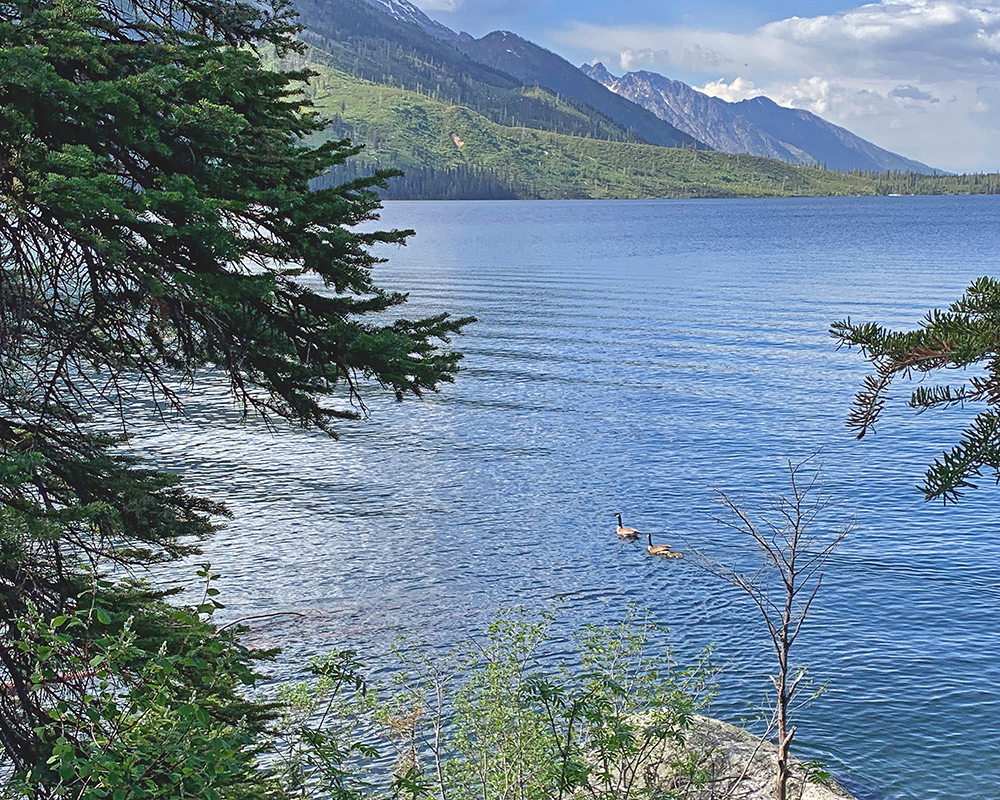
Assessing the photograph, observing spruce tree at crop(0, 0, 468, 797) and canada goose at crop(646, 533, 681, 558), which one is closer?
spruce tree at crop(0, 0, 468, 797)

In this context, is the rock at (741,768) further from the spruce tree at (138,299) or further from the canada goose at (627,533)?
the canada goose at (627,533)

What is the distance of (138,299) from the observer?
25.7 ft

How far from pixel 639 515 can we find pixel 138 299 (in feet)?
76.0

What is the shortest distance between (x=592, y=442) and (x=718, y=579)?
13.0 metres

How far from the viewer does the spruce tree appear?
665cm

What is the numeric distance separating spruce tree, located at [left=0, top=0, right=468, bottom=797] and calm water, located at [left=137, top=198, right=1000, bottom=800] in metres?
12.7

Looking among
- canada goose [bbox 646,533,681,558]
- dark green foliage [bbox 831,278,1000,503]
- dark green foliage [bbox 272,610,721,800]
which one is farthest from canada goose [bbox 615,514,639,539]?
dark green foliage [bbox 831,278,1000,503]

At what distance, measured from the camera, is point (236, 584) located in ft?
79.2

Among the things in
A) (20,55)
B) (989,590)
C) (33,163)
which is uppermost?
(20,55)

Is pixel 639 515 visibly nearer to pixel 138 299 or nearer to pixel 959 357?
pixel 138 299

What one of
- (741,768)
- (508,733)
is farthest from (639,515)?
(508,733)

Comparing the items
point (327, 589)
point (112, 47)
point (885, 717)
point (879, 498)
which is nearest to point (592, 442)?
point (879, 498)

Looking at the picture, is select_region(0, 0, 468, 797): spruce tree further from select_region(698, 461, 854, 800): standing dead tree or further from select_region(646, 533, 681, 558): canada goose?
select_region(646, 533, 681, 558): canada goose

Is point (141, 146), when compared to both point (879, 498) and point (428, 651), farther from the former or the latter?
point (879, 498)
